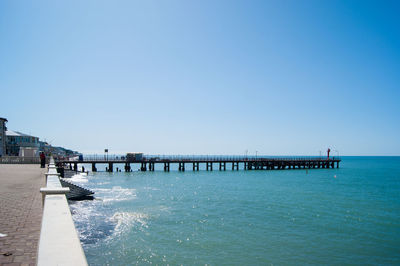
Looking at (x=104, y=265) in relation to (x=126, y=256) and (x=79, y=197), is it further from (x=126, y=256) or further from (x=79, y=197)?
(x=79, y=197)

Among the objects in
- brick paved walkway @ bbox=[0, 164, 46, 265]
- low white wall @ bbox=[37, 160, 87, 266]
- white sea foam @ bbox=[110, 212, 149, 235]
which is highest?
low white wall @ bbox=[37, 160, 87, 266]

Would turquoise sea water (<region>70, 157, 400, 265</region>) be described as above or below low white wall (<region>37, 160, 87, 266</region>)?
below

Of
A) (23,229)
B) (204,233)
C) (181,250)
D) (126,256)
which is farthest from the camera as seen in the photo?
(204,233)

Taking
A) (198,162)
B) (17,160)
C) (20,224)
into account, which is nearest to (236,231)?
(20,224)

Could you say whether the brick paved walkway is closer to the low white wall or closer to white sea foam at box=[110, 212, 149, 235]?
the low white wall

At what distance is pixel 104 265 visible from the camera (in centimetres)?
1249

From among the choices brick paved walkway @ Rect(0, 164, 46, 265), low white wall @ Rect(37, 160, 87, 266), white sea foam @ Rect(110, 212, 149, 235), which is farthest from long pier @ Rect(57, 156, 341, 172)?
low white wall @ Rect(37, 160, 87, 266)

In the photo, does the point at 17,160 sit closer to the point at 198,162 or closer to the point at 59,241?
the point at 59,241

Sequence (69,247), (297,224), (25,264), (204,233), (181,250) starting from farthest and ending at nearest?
1. (297,224)
2. (204,233)
3. (181,250)
4. (25,264)
5. (69,247)

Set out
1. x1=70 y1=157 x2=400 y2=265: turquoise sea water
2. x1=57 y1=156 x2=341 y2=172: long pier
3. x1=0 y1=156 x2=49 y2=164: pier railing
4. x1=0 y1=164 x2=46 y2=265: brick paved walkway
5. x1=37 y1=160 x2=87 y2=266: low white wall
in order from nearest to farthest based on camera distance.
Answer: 1. x1=37 y1=160 x2=87 y2=266: low white wall
2. x1=0 y1=164 x2=46 y2=265: brick paved walkway
3. x1=70 y1=157 x2=400 y2=265: turquoise sea water
4. x1=0 y1=156 x2=49 y2=164: pier railing
5. x1=57 y1=156 x2=341 y2=172: long pier

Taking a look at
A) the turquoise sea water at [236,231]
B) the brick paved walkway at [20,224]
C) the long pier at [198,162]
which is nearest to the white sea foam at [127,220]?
the turquoise sea water at [236,231]

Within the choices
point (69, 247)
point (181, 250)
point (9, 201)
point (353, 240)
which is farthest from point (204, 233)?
point (69, 247)

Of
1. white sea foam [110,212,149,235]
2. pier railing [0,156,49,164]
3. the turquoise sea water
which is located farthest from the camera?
pier railing [0,156,49,164]

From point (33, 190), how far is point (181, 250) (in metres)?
8.12
